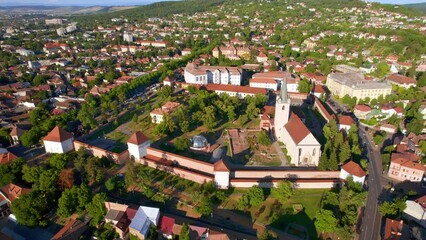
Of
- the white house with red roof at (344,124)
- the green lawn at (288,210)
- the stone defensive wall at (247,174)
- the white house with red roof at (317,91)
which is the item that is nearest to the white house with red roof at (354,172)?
the stone defensive wall at (247,174)

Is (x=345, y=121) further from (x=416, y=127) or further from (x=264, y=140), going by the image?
(x=264, y=140)

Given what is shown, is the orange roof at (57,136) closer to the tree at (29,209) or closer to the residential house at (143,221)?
the tree at (29,209)

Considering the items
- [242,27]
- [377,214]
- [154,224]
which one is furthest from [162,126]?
[242,27]

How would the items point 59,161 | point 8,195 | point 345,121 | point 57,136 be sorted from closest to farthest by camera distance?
point 8,195, point 59,161, point 57,136, point 345,121

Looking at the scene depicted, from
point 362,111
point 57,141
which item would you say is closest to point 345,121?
point 362,111

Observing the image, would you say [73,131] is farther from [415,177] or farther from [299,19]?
[299,19]

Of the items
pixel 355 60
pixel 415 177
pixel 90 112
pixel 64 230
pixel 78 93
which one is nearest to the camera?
pixel 64 230
